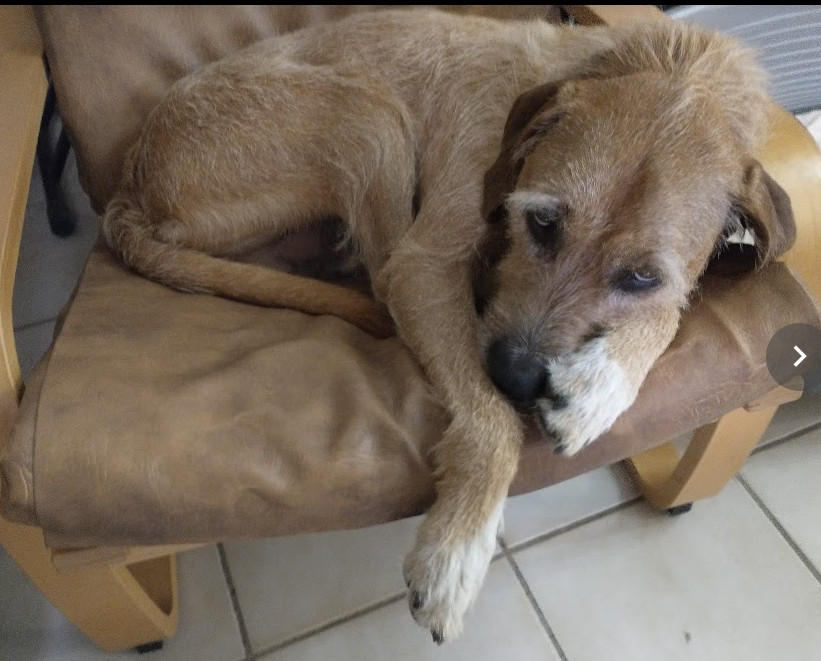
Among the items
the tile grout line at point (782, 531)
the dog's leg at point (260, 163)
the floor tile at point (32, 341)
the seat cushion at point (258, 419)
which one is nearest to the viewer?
the seat cushion at point (258, 419)

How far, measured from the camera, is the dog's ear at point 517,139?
1239 mm

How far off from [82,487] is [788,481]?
189 centimetres

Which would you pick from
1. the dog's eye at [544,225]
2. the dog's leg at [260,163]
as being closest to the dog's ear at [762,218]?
the dog's eye at [544,225]

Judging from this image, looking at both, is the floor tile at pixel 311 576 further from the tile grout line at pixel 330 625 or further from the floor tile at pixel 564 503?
the floor tile at pixel 564 503

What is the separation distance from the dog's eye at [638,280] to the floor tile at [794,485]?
3.64 feet

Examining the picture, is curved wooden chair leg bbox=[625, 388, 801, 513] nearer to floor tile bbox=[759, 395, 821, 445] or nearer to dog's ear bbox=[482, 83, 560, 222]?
floor tile bbox=[759, 395, 821, 445]

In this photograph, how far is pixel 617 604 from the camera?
5.82ft

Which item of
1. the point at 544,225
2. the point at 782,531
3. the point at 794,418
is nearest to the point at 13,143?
the point at 544,225

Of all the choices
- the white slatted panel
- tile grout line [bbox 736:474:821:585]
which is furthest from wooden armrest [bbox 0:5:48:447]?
tile grout line [bbox 736:474:821:585]

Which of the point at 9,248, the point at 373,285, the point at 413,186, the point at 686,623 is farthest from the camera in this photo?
the point at 686,623

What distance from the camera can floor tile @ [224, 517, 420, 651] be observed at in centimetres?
175

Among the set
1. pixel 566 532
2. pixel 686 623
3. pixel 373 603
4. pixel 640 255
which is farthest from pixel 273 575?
pixel 640 255

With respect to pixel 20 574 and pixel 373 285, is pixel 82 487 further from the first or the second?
pixel 20 574

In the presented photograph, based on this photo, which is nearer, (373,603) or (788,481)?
(373,603)
